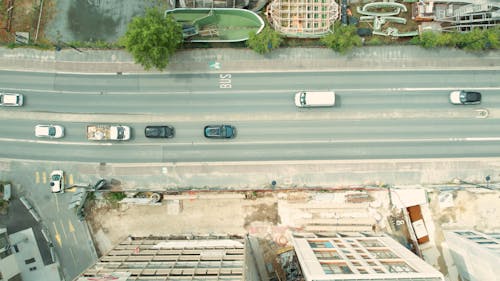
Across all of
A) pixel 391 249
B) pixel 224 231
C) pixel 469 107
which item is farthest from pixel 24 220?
pixel 469 107

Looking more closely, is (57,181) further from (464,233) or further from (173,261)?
(464,233)

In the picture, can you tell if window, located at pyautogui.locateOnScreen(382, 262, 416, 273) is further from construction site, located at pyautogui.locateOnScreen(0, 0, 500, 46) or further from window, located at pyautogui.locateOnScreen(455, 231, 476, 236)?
construction site, located at pyautogui.locateOnScreen(0, 0, 500, 46)

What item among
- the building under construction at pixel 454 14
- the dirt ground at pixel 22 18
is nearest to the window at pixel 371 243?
the building under construction at pixel 454 14

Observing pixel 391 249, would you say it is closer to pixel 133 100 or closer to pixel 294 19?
pixel 294 19

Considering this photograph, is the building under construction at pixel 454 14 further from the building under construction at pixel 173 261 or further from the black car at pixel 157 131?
the building under construction at pixel 173 261

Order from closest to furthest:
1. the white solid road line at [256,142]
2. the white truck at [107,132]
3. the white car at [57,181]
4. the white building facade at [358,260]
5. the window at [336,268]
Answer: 1. the white building facade at [358,260]
2. the window at [336,268]
3. the white truck at [107,132]
4. the white car at [57,181]
5. the white solid road line at [256,142]

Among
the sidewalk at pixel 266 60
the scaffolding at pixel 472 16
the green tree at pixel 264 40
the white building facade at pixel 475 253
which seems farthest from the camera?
the sidewalk at pixel 266 60
